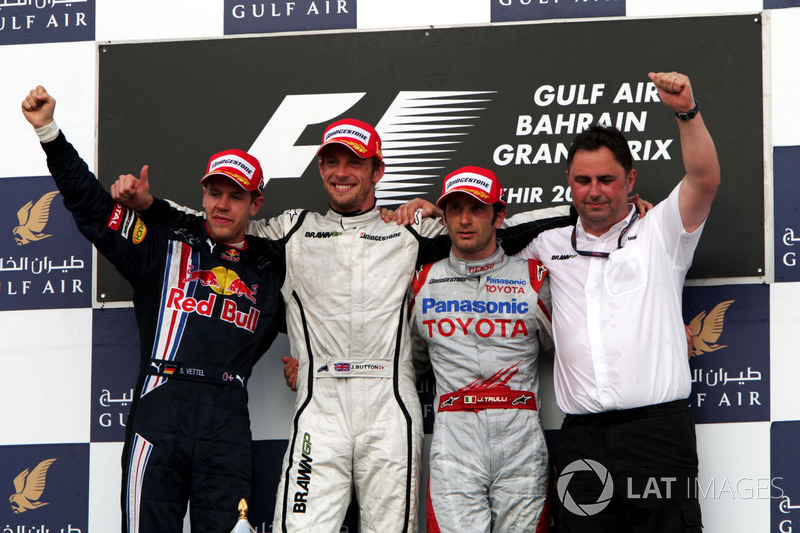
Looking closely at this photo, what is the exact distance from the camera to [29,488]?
385 cm

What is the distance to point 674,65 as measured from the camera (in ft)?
12.2

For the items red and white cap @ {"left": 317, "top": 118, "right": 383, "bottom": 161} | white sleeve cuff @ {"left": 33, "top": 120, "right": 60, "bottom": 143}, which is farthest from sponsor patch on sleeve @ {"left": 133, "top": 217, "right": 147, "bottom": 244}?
red and white cap @ {"left": 317, "top": 118, "right": 383, "bottom": 161}

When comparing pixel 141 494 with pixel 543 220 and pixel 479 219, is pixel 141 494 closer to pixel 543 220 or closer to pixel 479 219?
pixel 479 219

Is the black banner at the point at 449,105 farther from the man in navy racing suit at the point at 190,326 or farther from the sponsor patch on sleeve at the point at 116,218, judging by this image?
the sponsor patch on sleeve at the point at 116,218

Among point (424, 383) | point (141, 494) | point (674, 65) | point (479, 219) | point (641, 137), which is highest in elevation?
point (674, 65)

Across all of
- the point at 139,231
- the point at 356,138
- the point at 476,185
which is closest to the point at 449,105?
the point at 356,138

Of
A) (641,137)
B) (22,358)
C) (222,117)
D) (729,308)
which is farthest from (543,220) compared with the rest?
(22,358)

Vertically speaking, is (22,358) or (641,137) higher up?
(641,137)

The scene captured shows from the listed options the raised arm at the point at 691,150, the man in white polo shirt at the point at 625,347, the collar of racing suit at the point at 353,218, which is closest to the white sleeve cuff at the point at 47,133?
the collar of racing suit at the point at 353,218

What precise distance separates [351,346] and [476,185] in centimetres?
76

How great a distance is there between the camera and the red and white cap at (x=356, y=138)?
134 inches

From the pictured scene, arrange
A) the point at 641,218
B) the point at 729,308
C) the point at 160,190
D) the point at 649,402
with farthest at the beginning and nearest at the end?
1. the point at 160,190
2. the point at 729,308
3. the point at 641,218
4. the point at 649,402

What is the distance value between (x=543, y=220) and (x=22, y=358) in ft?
7.66

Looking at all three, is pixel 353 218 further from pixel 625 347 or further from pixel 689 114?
pixel 689 114
